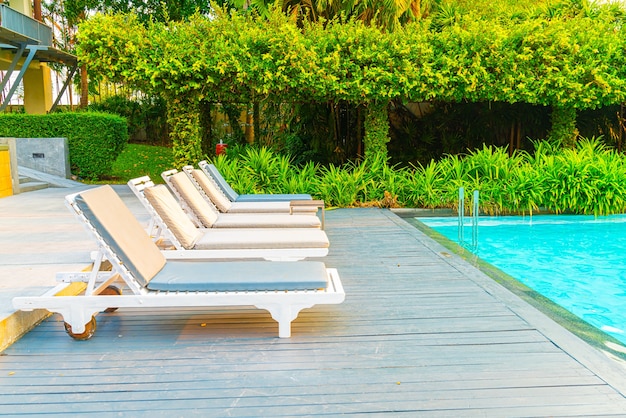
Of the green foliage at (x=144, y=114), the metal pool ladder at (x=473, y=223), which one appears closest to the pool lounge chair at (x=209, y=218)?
the metal pool ladder at (x=473, y=223)

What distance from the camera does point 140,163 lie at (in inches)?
808

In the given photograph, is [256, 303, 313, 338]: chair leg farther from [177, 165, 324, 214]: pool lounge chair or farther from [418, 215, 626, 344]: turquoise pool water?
[177, 165, 324, 214]: pool lounge chair

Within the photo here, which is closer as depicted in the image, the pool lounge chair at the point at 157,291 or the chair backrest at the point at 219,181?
the pool lounge chair at the point at 157,291

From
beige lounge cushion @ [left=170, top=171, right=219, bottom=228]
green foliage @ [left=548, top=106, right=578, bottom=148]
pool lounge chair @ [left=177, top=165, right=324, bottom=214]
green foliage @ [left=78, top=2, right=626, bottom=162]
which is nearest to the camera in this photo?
beige lounge cushion @ [left=170, top=171, right=219, bottom=228]

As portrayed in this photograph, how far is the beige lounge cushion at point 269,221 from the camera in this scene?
6551 millimetres

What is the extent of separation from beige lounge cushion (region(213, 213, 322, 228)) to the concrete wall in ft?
32.2

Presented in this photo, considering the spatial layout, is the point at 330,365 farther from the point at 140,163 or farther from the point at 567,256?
the point at 140,163

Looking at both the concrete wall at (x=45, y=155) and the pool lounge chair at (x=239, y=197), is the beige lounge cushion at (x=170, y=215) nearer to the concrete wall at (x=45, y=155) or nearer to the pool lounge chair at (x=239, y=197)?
the pool lounge chair at (x=239, y=197)

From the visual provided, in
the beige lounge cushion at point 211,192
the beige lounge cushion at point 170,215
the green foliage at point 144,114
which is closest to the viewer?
the beige lounge cushion at point 170,215

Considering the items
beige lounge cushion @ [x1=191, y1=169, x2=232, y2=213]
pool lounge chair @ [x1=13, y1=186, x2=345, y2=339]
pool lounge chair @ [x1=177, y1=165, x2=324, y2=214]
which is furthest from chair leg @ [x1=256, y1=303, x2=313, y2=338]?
beige lounge cushion @ [x1=191, y1=169, x2=232, y2=213]

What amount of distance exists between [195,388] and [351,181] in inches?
341

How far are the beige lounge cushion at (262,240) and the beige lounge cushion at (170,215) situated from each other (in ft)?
0.34

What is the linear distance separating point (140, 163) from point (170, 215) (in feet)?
52.4

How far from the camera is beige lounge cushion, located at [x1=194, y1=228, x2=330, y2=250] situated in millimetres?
5453
